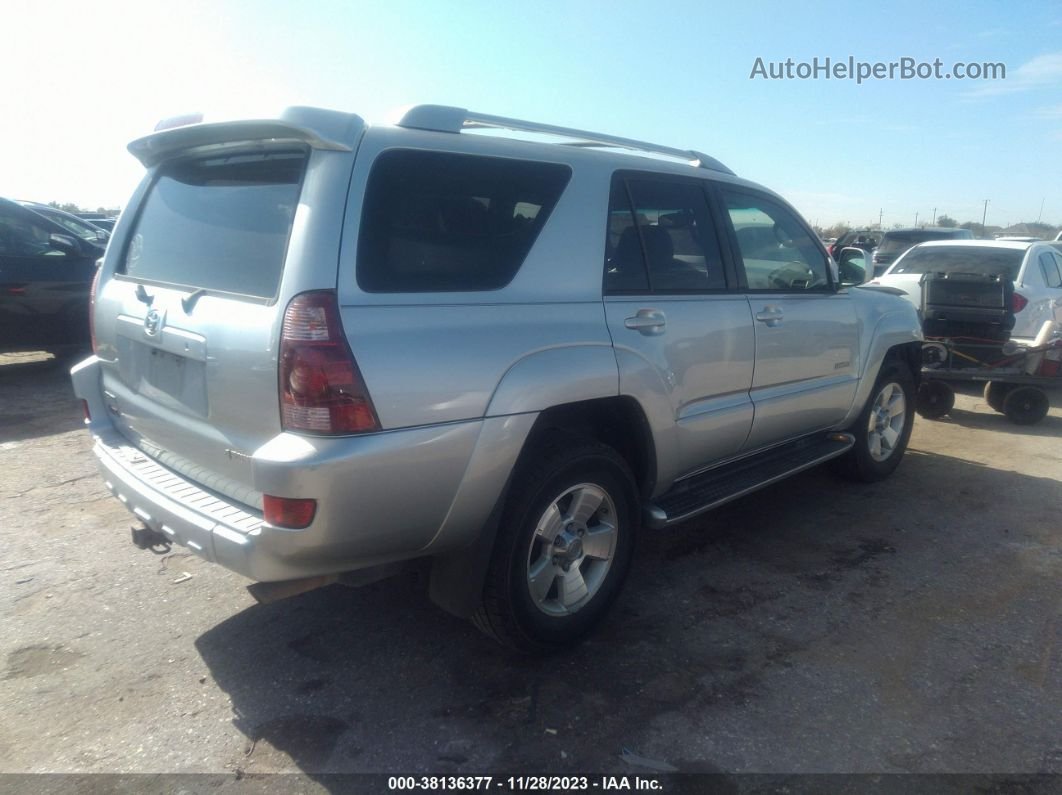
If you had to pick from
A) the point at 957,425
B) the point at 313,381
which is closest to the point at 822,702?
the point at 313,381

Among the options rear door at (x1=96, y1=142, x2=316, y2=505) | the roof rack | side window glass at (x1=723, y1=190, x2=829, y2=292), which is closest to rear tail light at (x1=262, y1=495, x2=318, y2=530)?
rear door at (x1=96, y1=142, x2=316, y2=505)

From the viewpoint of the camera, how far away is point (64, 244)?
26.6ft

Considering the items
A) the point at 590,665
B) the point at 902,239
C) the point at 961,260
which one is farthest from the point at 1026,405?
the point at 902,239

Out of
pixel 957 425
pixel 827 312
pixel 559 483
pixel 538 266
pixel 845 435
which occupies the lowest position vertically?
pixel 957 425

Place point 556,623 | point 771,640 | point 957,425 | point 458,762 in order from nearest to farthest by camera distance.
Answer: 1. point 458,762
2. point 556,623
3. point 771,640
4. point 957,425

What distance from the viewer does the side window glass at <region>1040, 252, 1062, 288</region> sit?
906 cm

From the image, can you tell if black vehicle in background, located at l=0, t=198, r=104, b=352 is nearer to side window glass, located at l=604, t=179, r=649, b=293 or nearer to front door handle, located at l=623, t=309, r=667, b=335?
side window glass, located at l=604, t=179, r=649, b=293

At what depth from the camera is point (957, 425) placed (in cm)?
757

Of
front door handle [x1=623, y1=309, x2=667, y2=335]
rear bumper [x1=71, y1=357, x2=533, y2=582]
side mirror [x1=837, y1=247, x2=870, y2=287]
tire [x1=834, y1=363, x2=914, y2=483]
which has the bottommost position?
tire [x1=834, y1=363, x2=914, y2=483]

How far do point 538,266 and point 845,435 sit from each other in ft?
9.12

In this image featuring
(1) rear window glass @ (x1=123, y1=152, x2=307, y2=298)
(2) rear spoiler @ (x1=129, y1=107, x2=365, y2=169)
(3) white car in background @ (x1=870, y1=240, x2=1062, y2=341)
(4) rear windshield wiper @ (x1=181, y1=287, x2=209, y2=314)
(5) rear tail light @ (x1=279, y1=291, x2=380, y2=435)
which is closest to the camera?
(5) rear tail light @ (x1=279, y1=291, x2=380, y2=435)

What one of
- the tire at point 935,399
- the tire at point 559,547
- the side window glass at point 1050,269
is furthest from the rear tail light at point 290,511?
the side window glass at point 1050,269

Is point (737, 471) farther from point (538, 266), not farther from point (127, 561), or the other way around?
point (127, 561)

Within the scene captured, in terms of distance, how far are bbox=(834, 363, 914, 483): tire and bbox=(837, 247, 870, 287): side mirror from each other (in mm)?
689
